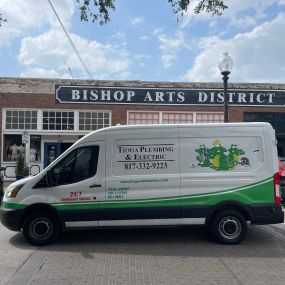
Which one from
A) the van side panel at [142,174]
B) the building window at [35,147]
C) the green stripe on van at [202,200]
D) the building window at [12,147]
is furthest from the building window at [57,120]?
the green stripe on van at [202,200]

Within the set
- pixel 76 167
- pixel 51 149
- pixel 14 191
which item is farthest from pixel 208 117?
pixel 14 191

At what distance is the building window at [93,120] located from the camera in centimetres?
1995

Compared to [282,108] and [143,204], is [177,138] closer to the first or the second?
[143,204]

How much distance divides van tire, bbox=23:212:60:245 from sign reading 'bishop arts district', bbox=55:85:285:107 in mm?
12499

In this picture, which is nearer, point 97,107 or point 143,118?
point 97,107

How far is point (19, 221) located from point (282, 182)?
7493mm

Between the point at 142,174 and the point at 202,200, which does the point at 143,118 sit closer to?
the point at 142,174

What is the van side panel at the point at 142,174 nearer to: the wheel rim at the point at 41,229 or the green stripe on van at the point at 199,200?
the green stripe on van at the point at 199,200

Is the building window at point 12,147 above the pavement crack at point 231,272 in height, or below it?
above

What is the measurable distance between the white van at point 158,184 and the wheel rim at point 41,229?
0.06 feet

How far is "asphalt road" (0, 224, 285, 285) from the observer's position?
5723mm

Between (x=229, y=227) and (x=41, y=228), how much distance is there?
3.50m

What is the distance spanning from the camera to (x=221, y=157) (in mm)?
7805

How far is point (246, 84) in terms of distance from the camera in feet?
67.1
